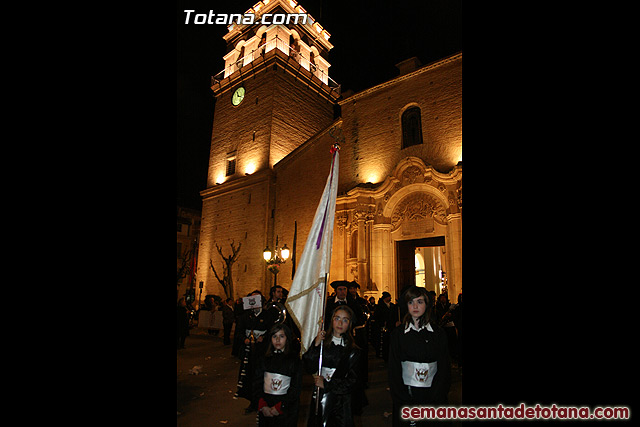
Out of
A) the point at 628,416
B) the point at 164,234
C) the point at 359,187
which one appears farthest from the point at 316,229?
the point at 359,187

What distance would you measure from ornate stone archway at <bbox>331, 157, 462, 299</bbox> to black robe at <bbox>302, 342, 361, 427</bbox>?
1043 centimetres

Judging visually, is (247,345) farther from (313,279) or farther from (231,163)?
(231,163)

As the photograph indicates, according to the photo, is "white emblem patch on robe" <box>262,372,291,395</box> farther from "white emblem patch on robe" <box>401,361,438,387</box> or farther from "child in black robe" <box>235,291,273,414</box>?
"child in black robe" <box>235,291,273,414</box>

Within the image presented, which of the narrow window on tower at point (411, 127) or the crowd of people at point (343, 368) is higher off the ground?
the narrow window on tower at point (411, 127)

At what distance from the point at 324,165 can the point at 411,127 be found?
188 inches

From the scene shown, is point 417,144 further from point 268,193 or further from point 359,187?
point 268,193

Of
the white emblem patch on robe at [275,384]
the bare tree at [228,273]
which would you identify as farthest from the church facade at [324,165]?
the white emblem patch on robe at [275,384]

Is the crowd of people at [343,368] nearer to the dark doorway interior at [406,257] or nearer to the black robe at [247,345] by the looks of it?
the black robe at [247,345]

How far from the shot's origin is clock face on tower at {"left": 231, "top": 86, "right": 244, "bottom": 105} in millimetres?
24814

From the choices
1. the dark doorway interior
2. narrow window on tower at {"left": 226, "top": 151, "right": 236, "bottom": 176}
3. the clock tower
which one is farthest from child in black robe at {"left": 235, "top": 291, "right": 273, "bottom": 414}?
narrow window on tower at {"left": 226, "top": 151, "right": 236, "bottom": 176}

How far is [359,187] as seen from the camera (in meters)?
15.6

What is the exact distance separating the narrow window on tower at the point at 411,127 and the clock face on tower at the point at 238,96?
42.6ft

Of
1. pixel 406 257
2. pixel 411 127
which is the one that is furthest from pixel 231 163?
pixel 406 257

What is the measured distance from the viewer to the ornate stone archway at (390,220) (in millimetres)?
13539
